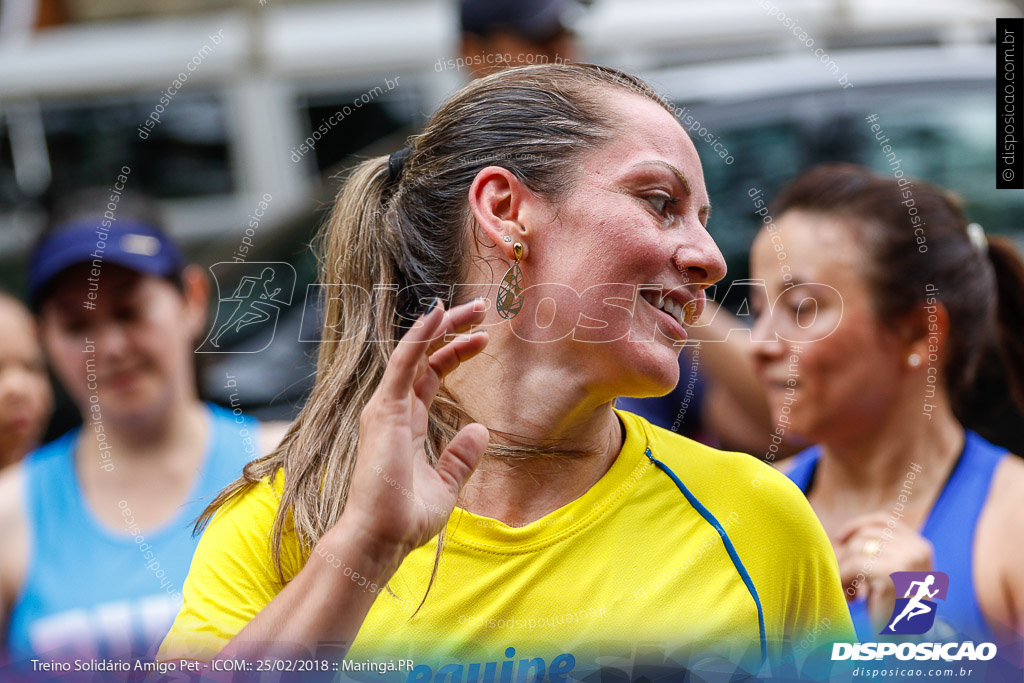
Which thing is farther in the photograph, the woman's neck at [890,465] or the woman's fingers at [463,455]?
the woman's neck at [890,465]

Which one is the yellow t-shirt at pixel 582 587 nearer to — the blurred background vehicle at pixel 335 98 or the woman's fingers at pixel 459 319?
the woman's fingers at pixel 459 319

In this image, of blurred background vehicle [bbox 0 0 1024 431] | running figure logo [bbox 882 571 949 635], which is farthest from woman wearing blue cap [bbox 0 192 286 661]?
running figure logo [bbox 882 571 949 635]

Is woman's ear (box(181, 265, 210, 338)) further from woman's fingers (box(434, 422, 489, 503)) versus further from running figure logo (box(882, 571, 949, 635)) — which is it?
running figure logo (box(882, 571, 949, 635))

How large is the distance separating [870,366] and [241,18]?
4.90m

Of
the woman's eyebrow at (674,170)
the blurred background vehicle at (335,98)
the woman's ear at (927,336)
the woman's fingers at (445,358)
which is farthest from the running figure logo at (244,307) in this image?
the woman's ear at (927,336)

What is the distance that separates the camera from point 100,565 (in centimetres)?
182

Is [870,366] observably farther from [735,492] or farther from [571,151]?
[571,151]

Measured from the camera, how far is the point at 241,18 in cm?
565

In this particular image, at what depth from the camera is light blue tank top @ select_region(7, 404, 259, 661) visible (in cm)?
161

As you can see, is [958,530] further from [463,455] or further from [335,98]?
[335,98]

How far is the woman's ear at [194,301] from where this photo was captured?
2.12m

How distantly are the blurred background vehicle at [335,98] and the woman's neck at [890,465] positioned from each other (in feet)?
1.51

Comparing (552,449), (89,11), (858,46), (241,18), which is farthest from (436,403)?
(89,11)

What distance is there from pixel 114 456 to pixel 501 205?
43.3 inches
